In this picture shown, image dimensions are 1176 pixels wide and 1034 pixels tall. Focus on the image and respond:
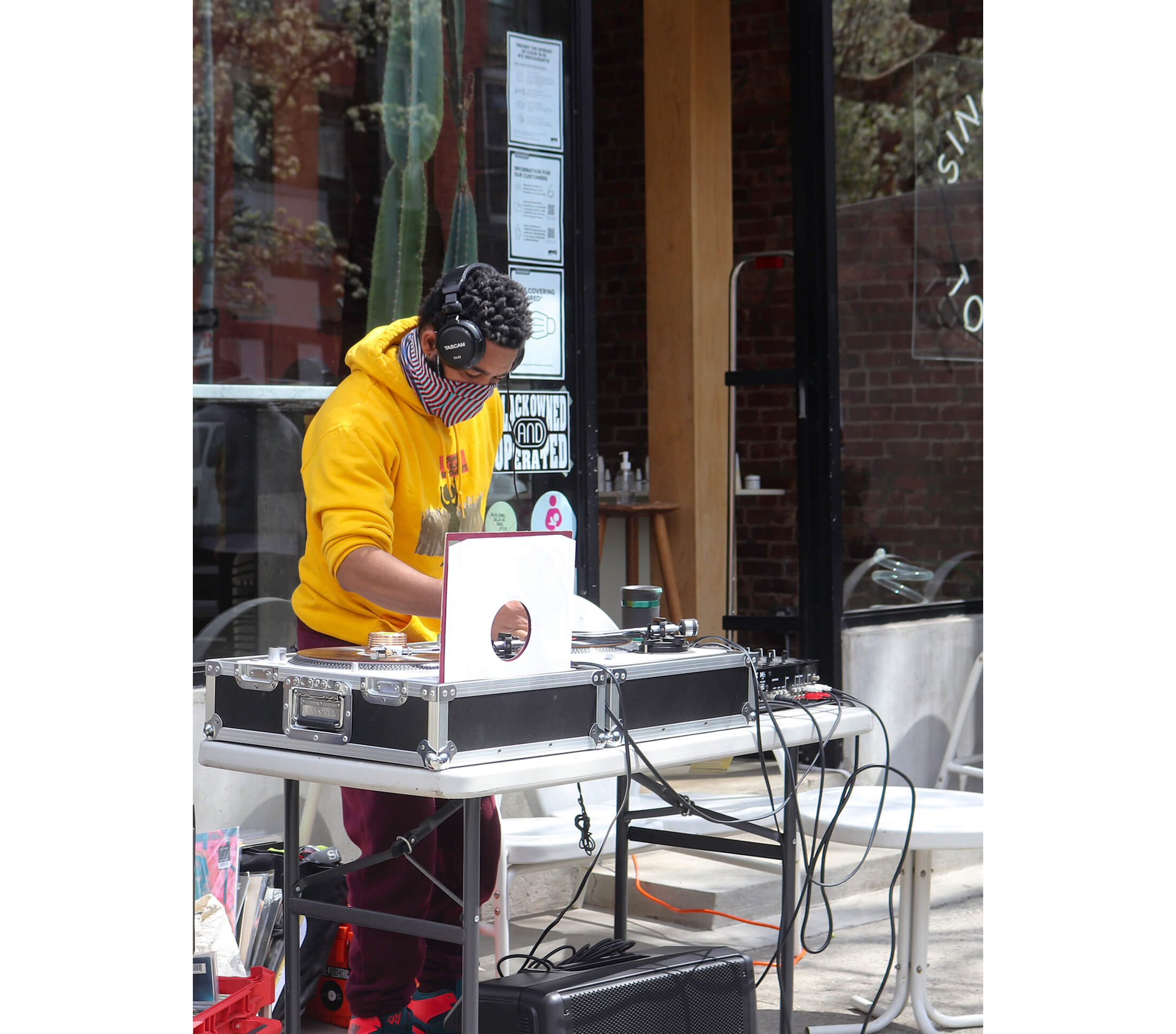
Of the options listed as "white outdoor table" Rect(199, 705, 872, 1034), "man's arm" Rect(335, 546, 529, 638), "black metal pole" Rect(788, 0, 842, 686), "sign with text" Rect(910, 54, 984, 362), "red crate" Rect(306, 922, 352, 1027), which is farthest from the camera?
"sign with text" Rect(910, 54, 984, 362)

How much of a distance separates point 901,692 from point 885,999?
2.13 meters

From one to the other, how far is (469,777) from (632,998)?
64 cm

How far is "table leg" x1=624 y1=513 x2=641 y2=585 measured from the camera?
6.11 metres

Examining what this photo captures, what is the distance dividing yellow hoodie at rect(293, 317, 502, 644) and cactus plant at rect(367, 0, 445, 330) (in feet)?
4.49

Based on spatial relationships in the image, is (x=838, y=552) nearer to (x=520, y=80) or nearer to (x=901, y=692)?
(x=901, y=692)

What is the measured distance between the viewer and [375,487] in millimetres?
2715

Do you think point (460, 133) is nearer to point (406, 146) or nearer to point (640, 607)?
point (406, 146)

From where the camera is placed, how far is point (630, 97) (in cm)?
746

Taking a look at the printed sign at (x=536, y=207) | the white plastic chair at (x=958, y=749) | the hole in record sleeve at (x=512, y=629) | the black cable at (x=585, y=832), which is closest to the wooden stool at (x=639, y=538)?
the white plastic chair at (x=958, y=749)

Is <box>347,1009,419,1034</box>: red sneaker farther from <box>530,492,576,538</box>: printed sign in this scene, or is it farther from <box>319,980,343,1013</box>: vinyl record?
<box>530,492,576,538</box>: printed sign

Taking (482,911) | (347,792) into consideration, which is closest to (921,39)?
(482,911)

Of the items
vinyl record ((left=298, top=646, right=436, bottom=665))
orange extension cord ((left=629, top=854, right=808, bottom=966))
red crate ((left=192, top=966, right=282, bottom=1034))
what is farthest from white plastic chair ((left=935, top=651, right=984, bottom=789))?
vinyl record ((left=298, top=646, right=436, bottom=665))

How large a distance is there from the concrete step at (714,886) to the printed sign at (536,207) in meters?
1.89

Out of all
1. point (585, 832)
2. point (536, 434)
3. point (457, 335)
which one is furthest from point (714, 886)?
point (457, 335)
